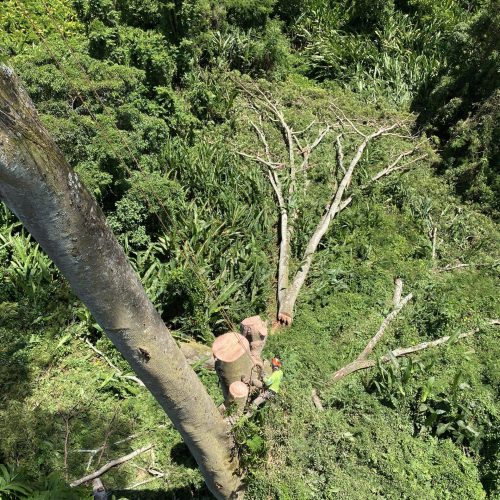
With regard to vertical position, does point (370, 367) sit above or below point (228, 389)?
below

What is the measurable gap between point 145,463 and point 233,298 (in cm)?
179

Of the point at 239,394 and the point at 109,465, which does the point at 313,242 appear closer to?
the point at 239,394

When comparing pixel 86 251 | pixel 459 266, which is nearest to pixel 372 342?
pixel 459 266

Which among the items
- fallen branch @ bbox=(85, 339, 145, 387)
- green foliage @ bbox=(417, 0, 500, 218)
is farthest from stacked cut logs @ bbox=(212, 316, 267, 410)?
green foliage @ bbox=(417, 0, 500, 218)

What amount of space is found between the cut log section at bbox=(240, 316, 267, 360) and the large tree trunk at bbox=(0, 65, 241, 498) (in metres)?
0.74

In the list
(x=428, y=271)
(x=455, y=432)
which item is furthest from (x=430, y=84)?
(x=455, y=432)

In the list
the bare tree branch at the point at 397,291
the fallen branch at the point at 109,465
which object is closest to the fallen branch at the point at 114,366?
the fallen branch at the point at 109,465

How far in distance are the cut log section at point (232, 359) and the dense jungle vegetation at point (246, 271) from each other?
0.35 meters

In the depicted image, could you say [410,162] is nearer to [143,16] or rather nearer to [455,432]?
[455,432]

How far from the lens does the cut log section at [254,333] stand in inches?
124

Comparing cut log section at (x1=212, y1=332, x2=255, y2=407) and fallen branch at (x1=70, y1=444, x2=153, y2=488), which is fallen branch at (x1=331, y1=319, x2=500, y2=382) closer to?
cut log section at (x1=212, y1=332, x2=255, y2=407)

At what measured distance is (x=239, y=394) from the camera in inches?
116

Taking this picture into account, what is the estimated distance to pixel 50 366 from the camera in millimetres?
4164

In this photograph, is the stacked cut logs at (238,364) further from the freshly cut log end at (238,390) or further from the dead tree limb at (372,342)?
the dead tree limb at (372,342)
